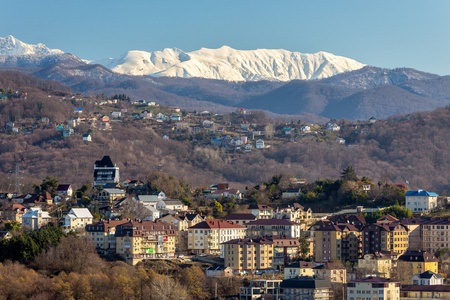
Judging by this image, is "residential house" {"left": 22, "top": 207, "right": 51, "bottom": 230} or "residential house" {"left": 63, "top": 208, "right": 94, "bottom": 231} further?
"residential house" {"left": 22, "top": 207, "right": 51, "bottom": 230}

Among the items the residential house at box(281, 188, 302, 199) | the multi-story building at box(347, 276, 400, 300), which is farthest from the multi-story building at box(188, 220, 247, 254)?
the residential house at box(281, 188, 302, 199)

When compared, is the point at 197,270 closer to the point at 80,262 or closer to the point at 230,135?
the point at 80,262

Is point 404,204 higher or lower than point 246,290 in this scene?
higher

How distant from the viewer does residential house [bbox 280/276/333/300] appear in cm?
6031

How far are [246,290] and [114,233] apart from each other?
43.9 feet

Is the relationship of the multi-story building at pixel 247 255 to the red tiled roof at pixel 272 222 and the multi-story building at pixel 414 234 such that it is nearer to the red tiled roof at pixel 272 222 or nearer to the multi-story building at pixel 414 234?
the red tiled roof at pixel 272 222

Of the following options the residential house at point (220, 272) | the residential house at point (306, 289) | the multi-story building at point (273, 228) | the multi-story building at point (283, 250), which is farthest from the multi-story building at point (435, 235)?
the residential house at point (220, 272)

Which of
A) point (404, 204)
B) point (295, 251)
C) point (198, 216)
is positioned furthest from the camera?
point (404, 204)

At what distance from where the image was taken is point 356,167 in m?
130

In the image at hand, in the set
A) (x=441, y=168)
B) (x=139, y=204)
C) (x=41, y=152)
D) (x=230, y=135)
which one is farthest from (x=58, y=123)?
(x=139, y=204)

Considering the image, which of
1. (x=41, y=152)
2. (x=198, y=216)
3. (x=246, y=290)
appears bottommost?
(x=246, y=290)

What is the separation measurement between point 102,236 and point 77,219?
447 cm

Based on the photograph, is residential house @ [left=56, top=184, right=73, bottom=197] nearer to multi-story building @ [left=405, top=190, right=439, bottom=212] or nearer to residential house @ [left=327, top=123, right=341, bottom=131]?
multi-story building @ [left=405, top=190, right=439, bottom=212]

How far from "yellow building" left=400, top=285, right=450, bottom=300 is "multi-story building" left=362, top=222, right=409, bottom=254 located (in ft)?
32.6
